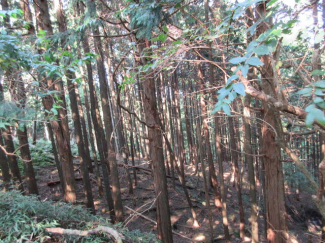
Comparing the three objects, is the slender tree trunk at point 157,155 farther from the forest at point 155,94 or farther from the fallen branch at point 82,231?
the fallen branch at point 82,231

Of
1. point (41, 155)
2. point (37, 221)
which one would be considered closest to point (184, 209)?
point (41, 155)

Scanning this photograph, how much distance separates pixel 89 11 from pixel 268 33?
4.86 m

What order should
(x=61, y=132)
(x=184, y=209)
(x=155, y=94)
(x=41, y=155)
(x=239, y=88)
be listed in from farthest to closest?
(x=41, y=155) → (x=184, y=209) → (x=61, y=132) → (x=155, y=94) → (x=239, y=88)

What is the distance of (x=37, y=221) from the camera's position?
2941mm

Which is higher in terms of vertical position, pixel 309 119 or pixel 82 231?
pixel 309 119

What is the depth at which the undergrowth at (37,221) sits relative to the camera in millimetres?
2619

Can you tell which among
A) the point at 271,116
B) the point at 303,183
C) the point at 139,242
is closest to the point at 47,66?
the point at 139,242

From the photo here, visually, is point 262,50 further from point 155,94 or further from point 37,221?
point 155,94

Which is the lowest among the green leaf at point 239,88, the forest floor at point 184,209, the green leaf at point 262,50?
the forest floor at point 184,209

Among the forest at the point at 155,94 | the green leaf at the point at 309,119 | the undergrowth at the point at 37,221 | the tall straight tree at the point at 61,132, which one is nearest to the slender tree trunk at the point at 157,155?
the forest at the point at 155,94

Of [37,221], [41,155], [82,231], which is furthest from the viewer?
[41,155]

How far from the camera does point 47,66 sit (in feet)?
11.0

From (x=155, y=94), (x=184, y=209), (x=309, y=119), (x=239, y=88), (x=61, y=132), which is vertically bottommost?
(x=184, y=209)

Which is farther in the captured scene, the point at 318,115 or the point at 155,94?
the point at 155,94
